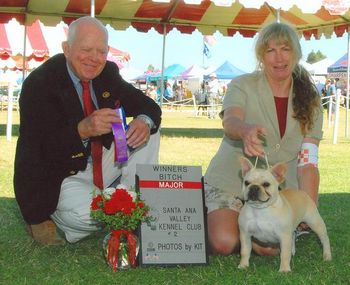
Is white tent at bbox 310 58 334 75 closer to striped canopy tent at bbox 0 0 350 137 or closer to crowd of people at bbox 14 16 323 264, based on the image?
striped canopy tent at bbox 0 0 350 137

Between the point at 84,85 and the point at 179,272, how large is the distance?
3.49 ft

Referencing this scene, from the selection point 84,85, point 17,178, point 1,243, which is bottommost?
point 1,243

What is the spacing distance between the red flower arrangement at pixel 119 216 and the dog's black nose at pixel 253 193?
47cm

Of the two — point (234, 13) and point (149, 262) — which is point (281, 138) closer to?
point (149, 262)

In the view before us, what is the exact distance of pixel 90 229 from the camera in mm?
3055

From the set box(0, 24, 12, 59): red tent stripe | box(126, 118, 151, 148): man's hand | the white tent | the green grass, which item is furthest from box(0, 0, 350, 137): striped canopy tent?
the white tent

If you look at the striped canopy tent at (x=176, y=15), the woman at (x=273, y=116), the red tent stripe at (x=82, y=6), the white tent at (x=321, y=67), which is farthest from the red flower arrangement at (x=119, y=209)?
the white tent at (x=321, y=67)

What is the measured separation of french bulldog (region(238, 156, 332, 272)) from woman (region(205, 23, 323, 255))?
1.08ft

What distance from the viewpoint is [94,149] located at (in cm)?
308

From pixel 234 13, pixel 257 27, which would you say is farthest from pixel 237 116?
pixel 257 27

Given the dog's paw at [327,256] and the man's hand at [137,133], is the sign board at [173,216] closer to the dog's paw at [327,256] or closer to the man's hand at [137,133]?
the man's hand at [137,133]

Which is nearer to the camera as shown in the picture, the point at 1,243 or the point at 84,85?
the point at 84,85

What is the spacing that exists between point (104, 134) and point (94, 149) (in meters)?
0.11

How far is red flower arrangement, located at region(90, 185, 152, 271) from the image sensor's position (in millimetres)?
2531
